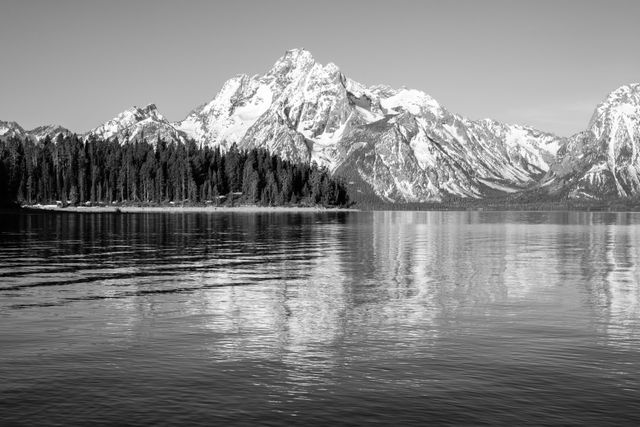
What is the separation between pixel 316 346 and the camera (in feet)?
110

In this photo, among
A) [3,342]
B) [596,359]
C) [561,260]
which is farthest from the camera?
[561,260]

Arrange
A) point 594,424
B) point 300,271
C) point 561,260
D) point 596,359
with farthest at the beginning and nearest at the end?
point 561,260 → point 300,271 → point 596,359 → point 594,424

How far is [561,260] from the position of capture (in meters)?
81.5

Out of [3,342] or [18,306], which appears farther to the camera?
[18,306]

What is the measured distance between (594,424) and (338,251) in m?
70.9

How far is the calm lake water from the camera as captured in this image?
953 inches

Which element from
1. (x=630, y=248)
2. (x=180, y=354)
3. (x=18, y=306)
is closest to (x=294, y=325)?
(x=180, y=354)

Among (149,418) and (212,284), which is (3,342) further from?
(212,284)

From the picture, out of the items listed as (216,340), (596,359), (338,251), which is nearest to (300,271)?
(338,251)

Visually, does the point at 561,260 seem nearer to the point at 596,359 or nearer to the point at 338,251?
the point at 338,251

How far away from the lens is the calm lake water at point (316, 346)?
2420cm

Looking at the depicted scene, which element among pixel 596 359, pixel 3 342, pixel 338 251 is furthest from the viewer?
pixel 338 251

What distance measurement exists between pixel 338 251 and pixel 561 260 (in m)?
28.2

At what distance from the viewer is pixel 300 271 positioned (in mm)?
67062
